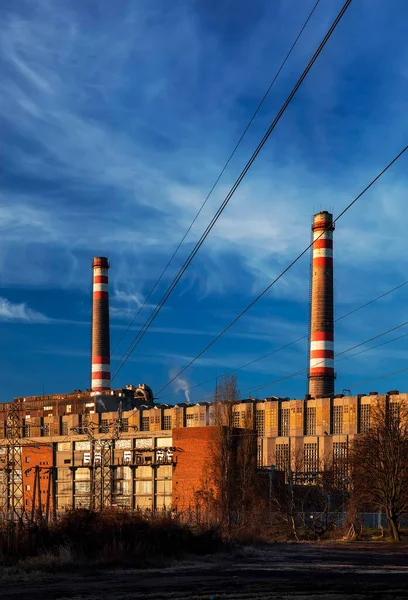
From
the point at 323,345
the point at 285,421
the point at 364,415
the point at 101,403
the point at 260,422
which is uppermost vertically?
the point at 323,345

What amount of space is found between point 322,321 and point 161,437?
18840 millimetres

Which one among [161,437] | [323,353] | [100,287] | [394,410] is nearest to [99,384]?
[100,287]


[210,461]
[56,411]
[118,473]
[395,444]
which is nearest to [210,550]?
[395,444]

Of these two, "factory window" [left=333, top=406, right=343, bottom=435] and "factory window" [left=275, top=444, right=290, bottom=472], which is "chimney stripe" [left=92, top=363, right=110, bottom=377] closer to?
"factory window" [left=275, top=444, right=290, bottom=472]

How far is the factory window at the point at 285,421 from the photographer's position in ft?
262

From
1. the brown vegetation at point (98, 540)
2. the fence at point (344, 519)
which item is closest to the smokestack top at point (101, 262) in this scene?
the fence at point (344, 519)

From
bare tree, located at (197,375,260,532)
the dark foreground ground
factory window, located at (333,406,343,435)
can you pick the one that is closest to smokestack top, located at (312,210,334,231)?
factory window, located at (333,406,343,435)

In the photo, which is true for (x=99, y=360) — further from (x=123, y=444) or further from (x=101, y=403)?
(x=123, y=444)

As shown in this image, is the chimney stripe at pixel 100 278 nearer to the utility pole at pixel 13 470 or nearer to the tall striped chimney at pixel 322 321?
the utility pole at pixel 13 470

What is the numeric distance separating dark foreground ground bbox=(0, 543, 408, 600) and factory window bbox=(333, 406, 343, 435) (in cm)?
4972

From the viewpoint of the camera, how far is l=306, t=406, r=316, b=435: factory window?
77250 millimetres

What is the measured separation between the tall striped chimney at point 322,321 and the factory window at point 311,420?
1.51m

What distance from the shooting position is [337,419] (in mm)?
75500

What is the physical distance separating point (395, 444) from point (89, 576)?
22.5 metres
